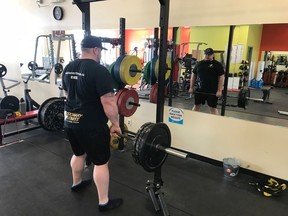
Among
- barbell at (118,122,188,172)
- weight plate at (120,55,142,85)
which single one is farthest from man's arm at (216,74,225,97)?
barbell at (118,122,188,172)

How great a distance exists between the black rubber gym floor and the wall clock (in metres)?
2.31

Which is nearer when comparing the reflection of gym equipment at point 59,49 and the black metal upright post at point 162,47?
the black metal upright post at point 162,47

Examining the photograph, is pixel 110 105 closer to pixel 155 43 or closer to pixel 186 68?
pixel 155 43

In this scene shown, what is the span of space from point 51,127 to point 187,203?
7.25ft

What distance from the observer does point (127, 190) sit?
2191 millimetres

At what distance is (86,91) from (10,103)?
2403mm

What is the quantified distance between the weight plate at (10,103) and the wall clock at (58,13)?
154 cm

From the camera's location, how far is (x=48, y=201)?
1996 millimetres

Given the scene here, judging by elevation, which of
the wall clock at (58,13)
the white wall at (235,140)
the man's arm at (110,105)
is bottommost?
the white wall at (235,140)

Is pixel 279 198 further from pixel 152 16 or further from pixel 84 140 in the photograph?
pixel 152 16

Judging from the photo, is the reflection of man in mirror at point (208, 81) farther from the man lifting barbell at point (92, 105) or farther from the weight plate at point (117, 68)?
the man lifting barbell at point (92, 105)

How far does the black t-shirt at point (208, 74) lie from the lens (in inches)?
107

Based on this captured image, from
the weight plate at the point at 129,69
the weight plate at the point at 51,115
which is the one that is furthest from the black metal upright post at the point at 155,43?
the weight plate at the point at 51,115

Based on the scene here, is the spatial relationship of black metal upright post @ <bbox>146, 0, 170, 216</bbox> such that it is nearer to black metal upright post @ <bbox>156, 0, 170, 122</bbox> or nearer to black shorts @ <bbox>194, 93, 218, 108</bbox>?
black metal upright post @ <bbox>156, 0, 170, 122</bbox>
